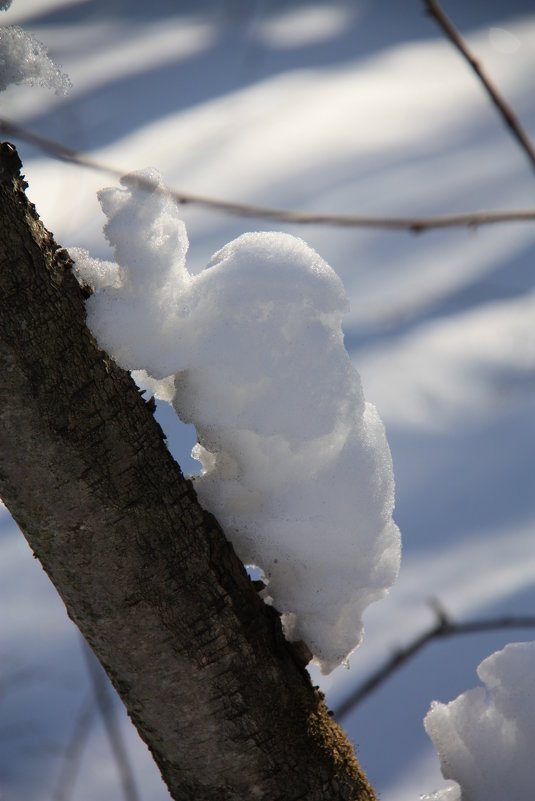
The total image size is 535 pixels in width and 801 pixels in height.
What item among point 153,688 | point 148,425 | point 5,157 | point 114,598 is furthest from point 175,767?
point 5,157

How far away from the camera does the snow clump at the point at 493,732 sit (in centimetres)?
84

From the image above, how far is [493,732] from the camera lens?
0.86 meters

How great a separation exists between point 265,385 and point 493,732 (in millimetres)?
502

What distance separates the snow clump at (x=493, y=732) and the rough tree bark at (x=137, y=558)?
0.16m

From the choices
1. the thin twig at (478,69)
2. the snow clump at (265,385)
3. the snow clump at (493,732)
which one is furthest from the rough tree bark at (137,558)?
the thin twig at (478,69)

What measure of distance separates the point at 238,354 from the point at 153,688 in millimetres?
345

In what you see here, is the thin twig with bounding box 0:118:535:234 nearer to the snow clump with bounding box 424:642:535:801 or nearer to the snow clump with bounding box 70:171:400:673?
the snow clump with bounding box 70:171:400:673

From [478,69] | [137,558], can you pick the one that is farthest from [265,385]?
[478,69]

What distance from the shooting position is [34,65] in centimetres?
70

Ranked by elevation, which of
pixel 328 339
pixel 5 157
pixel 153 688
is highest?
pixel 5 157

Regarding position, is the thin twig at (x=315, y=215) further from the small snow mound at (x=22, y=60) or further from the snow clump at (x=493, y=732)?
the snow clump at (x=493, y=732)

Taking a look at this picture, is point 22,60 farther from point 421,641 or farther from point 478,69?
point 421,641

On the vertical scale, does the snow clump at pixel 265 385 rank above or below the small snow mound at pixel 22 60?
below

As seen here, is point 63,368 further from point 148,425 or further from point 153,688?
point 153,688
